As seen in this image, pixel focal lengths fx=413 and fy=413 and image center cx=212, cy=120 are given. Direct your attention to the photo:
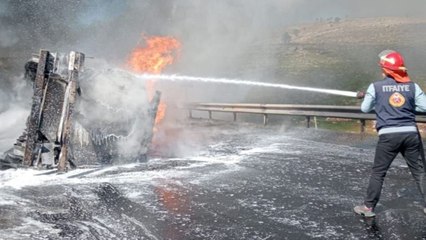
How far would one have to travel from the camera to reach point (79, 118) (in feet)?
25.5

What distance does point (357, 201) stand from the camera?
5.37 m

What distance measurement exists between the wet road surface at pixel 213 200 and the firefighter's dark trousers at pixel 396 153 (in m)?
0.30

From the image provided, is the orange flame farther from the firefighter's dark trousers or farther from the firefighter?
the firefighter's dark trousers

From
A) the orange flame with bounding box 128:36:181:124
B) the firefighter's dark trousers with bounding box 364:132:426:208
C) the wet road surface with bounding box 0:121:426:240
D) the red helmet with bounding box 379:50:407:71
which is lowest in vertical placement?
the wet road surface with bounding box 0:121:426:240

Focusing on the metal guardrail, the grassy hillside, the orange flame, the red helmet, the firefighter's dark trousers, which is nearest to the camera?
the firefighter's dark trousers

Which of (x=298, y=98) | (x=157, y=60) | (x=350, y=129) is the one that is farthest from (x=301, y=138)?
(x=298, y=98)

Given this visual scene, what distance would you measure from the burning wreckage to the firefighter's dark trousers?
4.62 meters

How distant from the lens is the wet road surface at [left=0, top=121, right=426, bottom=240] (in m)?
4.31

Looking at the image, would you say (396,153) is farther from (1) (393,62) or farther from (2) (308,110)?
(2) (308,110)

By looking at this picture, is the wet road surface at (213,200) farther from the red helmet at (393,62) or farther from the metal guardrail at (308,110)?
the metal guardrail at (308,110)

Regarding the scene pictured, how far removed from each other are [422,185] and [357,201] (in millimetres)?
818

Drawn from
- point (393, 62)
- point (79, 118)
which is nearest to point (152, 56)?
point (79, 118)

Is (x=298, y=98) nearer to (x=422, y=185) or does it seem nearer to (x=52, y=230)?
(x=422, y=185)

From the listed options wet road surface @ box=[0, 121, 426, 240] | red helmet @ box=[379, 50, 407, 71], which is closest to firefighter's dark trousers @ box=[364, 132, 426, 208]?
wet road surface @ box=[0, 121, 426, 240]
